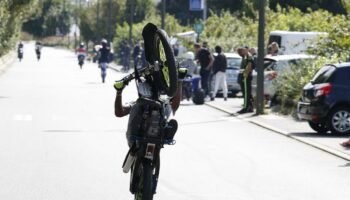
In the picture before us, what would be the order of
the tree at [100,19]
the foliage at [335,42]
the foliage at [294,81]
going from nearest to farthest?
1. the foliage at [294,81]
2. the foliage at [335,42]
3. the tree at [100,19]

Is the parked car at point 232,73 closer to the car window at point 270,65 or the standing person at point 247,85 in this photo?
the car window at point 270,65

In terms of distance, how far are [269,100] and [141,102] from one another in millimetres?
19691

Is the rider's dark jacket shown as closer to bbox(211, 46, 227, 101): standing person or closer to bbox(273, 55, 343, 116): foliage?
bbox(211, 46, 227, 101): standing person

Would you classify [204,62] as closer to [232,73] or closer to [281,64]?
[232,73]

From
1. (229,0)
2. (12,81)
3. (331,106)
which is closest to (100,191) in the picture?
(331,106)

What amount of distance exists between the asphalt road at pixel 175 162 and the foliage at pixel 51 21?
169135 millimetres

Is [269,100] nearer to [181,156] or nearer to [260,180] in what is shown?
[181,156]

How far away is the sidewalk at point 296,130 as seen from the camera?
17422 millimetres

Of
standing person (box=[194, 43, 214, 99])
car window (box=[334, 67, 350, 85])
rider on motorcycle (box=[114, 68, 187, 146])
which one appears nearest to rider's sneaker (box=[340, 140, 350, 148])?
car window (box=[334, 67, 350, 85])

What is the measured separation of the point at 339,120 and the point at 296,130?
4.38ft

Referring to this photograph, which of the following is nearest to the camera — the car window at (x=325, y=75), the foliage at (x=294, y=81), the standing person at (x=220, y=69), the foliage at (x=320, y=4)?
the car window at (x=325, y=75)

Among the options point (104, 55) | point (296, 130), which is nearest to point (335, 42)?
point (296, 130)

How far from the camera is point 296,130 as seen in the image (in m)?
21.3

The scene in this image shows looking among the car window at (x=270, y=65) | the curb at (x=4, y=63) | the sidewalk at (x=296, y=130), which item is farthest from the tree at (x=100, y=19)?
the sidewalk at (x=296, y=130)
